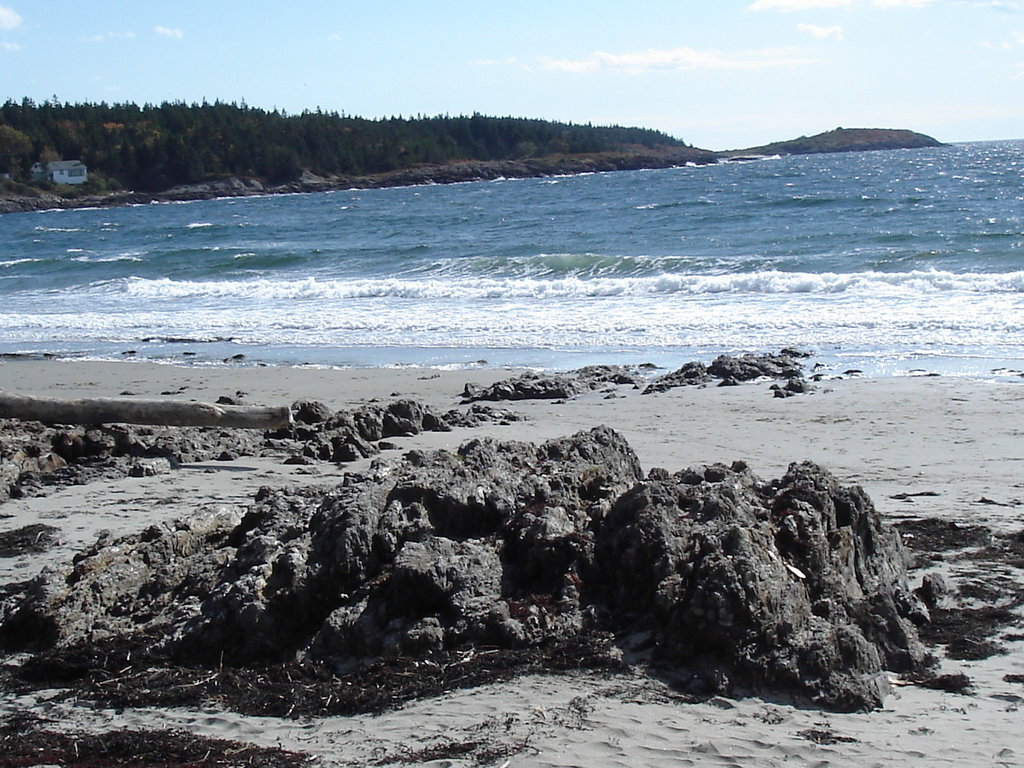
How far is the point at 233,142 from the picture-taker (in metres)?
97.8

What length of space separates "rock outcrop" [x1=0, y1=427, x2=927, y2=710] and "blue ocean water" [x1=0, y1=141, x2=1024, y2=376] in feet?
24.0

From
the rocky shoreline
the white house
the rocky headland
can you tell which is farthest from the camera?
the white house

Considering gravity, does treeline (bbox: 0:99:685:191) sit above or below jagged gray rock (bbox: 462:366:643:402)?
above

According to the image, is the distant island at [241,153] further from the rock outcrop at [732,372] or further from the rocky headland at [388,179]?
the rock outcrop at [732,372]

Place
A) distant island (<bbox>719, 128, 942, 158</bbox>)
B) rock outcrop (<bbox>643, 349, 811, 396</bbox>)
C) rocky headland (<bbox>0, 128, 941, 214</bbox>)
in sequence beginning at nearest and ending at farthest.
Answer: rock outcrop (<bbox>643, 349, 811, 396</bbox>) → rocky headland (<bbox>0, 128, 941, 214</bbox>) → distant island (<bbox>719, 128, 942, 158</bbox>)

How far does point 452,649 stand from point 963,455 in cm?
503

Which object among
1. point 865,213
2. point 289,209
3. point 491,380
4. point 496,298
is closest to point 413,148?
point 289,209

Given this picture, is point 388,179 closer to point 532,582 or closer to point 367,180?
point 367,180

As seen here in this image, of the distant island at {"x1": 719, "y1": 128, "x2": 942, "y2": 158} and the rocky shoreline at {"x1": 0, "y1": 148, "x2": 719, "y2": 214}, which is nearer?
the rocky shoreline at {"x1": 0, "y1": 148, "x2": 719, "y2": 214}

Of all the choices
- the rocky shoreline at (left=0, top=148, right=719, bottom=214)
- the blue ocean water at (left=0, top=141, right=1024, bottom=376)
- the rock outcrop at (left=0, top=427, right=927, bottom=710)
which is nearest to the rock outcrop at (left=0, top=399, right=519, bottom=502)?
the rock outcrop at (left=0, top=427, right=927, bottom=710)

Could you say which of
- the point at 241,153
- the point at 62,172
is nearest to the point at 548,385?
the point at 62,172

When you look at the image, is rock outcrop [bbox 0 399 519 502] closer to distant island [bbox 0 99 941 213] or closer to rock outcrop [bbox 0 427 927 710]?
rock outcrop [bbox 0 427 927 710]

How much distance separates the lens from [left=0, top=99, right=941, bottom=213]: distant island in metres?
89.3

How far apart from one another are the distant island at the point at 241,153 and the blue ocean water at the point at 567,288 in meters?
53.1
